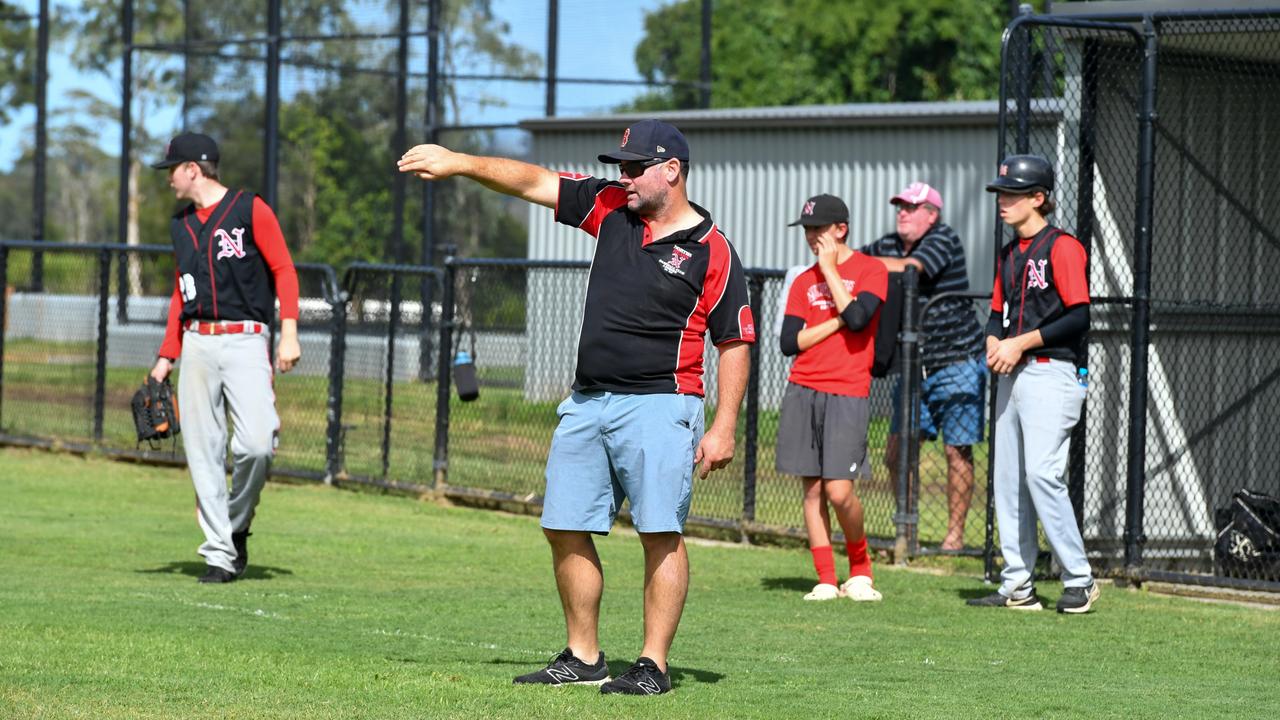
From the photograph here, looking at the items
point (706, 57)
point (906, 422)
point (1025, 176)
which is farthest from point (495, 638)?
point (706, 57)

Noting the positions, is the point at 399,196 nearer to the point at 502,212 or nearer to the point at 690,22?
the point at 502,212

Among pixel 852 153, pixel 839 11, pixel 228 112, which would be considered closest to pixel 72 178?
pixel 839 11

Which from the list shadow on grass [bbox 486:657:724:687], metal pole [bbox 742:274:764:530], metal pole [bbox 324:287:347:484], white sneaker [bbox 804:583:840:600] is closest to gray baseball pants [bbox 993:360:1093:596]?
white sneaker [bbox 804:583:840:600]

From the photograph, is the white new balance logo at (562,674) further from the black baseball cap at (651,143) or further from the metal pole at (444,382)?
the metal pole at (444,382)

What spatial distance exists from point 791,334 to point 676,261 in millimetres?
3157

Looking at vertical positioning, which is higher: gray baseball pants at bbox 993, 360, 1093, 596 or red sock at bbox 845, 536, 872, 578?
gray baseball pants at bbox 993, 360, 1093, 596

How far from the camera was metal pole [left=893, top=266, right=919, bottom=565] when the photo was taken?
10711mm

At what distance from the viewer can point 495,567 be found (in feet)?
34.4

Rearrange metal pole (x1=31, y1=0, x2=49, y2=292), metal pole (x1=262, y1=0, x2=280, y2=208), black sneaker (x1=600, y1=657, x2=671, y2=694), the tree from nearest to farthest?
1. black sneaker (x1=600, y1=657, x2=671, y2=694)
2. metal pole (x1=262, y1=0, x2=280, y2=208)
3. metal pole (x1=31, y1=0, x2=49, y2=292)
4. the tree

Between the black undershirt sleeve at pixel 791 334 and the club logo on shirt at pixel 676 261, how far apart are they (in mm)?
3098

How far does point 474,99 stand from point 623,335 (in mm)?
21208

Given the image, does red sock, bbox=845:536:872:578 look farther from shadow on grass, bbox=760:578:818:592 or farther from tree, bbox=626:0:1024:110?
tree, bbox=626:0:1024:110

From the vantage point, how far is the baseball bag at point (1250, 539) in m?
10.2

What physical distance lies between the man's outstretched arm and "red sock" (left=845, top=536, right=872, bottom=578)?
341cm
